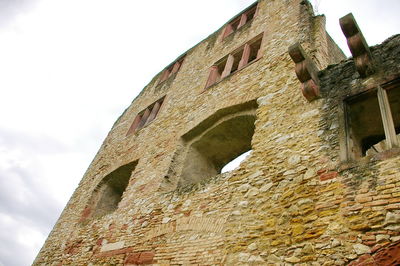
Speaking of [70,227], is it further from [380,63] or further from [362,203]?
[380,63]

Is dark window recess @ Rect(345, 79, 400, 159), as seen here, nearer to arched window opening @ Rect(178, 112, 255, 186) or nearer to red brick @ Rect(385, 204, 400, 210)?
red brick @ Rect(385, 204, 400, 210)

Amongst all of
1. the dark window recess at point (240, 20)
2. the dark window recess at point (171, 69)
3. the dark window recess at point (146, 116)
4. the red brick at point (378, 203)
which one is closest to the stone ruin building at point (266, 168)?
the red brick at point (378, 203)

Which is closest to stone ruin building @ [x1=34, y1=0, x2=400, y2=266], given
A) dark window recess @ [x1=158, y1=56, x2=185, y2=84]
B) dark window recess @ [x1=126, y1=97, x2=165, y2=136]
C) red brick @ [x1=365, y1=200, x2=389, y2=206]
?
red brick @ [x1=365, y1=200, x2=389, y2=206]

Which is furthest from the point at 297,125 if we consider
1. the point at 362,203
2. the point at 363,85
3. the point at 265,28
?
the point at 265,28

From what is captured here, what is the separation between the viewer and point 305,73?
15.6 ft

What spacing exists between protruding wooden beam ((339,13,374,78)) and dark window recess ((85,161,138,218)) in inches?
253

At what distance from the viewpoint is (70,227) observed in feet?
27.9

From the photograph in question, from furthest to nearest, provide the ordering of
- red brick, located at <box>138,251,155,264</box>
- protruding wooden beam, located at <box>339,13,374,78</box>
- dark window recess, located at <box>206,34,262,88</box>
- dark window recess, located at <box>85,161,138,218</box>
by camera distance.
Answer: dark window recess, located at <box>85,161,138,218</box> < dark window recess, located at <box>206,34,262,88</box> < red brick, located at <box>138,251,155,264</box> < protruding wooden beam, located at <box>339,13,374,78</box>

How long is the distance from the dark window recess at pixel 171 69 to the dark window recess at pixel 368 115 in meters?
8.16

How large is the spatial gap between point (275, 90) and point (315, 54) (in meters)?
1.09

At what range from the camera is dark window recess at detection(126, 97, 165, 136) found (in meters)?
10.1

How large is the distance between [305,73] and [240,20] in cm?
652

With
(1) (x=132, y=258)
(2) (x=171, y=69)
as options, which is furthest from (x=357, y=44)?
(2) (x=171, y=69)

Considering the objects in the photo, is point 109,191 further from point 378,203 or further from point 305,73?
point 378,203
